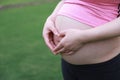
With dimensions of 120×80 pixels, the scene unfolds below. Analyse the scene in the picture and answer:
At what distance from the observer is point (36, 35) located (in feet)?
13.4

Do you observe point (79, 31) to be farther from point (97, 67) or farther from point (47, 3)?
point (47, 3)

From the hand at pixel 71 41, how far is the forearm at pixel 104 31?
0.10 ft

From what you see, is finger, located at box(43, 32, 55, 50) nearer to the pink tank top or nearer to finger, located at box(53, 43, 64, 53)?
finger, located at box(53, 43, 64, 53)

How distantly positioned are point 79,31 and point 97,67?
6.7 inches

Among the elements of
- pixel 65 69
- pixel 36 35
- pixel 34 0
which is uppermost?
pixel 65 69

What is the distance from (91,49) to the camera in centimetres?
121

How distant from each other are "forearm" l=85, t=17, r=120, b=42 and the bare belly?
5cm

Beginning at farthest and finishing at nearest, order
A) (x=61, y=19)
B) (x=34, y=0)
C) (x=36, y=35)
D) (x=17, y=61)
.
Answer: (x=34, y=0), (x=36, y=35), (x=17, y=61), (x=61, y=19)

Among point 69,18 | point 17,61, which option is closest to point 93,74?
point 69,18

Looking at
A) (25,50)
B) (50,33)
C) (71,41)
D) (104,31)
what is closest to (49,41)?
(50,33)

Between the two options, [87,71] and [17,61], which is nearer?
[87,71]

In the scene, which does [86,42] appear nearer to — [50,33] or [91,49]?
[91,49]

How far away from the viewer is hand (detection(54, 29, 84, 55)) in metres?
1.17

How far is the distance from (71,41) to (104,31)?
0.13 m
